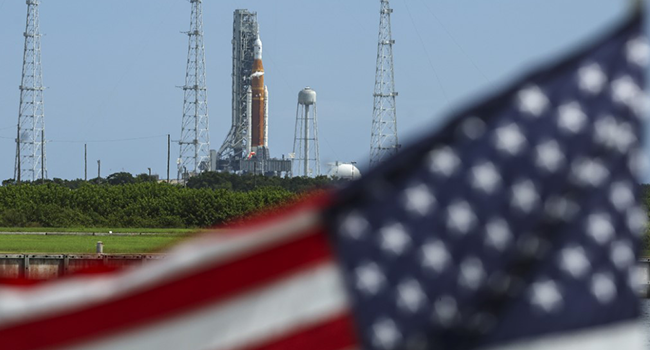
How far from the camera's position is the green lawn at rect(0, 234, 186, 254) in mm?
39594

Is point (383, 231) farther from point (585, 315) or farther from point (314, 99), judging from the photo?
point (314, 99)

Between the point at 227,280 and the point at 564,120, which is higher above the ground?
the point at 564,120

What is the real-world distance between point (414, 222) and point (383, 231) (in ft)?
0.22

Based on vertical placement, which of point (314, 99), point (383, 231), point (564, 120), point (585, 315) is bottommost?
point (585, 315)

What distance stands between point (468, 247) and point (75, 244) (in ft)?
141

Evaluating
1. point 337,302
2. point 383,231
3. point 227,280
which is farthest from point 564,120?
point 227,280

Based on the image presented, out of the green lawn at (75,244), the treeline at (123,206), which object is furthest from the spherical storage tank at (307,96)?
the green lawn at (75,244)

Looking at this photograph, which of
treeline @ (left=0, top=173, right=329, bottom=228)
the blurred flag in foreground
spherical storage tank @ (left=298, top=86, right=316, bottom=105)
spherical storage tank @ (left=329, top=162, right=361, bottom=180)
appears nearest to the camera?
the blurred flag in foreground

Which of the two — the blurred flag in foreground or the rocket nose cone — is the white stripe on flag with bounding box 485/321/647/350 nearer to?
the blurred flag in foreground

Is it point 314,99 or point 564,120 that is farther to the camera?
point 314,99

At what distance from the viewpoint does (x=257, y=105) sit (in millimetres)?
139125

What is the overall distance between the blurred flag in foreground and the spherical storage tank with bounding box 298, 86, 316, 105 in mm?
121365

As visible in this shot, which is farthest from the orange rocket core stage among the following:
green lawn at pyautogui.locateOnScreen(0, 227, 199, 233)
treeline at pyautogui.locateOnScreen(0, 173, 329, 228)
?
green lawn at pyautogui.locateOnScreen(0, 227, 199, 233)

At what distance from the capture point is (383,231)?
2.31 meters
